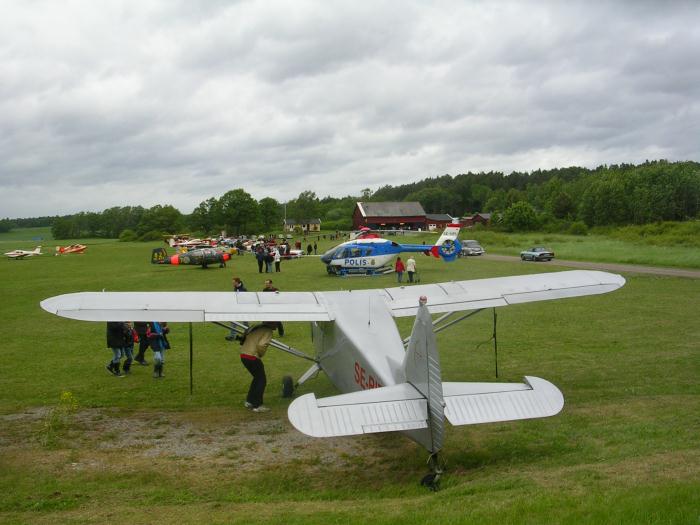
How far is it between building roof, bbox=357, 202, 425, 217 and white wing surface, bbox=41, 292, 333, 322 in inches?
3831

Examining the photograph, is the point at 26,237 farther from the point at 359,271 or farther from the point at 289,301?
the point at 289,301

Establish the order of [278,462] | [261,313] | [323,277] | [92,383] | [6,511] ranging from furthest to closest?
1. [323,277]
2. [92,383]
3. [261,313]
4. [278,462]
5. [6,511]

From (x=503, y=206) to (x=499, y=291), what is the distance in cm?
13156

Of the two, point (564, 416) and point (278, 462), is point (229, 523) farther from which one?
point (564, 416)

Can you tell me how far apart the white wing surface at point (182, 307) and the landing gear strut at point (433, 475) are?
343cm

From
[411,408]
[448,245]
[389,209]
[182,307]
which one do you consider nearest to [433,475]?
[411,408]

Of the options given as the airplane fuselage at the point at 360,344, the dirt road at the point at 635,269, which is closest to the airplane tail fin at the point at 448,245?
the dirt road at the point at 635,269

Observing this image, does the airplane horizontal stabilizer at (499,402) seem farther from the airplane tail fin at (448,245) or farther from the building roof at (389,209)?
the building roof at (389,209)

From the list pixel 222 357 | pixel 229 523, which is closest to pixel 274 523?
pixel 229 523

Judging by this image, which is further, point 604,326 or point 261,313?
point 604,326

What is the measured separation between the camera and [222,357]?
13.7 m

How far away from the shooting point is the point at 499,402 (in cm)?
622

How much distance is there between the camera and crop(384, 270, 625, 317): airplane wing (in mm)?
10023

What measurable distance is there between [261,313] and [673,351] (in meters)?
8.97
